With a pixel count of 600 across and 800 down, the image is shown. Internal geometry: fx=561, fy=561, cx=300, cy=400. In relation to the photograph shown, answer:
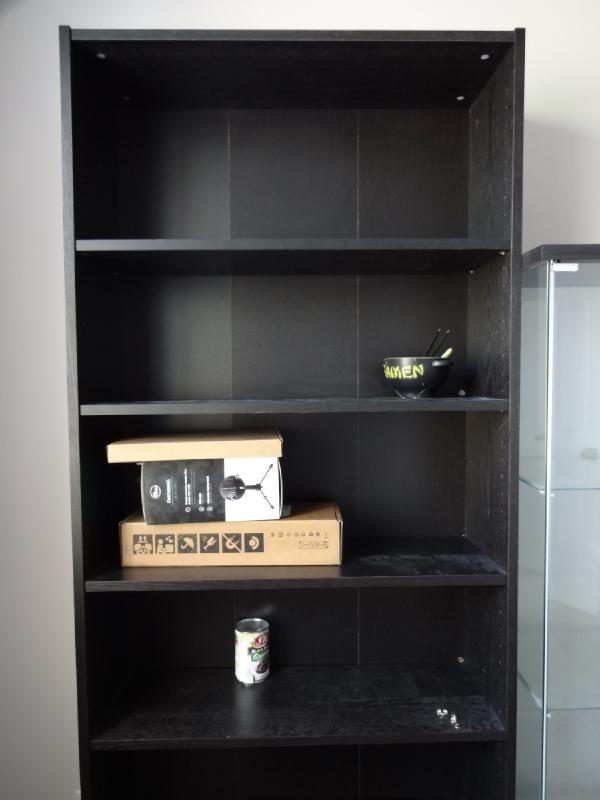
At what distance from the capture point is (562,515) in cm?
128

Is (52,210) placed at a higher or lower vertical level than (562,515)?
higher

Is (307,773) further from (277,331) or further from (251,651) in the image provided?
(277,331)

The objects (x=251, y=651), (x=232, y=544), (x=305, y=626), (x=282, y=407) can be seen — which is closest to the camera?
(x=282, y=407)

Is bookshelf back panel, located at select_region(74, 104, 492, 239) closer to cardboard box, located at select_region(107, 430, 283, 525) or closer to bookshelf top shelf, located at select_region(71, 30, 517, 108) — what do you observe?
bookshelf top shelf, located at select_region(71, 30, 517, 108)

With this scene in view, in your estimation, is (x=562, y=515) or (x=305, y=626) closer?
(x=562, y=515)

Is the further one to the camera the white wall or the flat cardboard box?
the white wall

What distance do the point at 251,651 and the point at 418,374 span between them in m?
0.84

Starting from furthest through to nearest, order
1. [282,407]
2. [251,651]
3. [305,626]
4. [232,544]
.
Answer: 1. [305,626]
2. [251,651]
3. [232,544]
4. [282,407]

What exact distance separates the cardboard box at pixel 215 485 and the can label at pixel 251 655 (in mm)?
359

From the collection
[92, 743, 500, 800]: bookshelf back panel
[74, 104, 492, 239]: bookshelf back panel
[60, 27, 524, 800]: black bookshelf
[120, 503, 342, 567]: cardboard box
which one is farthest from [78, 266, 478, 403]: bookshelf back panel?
[92, 743, 500, 800]: bookshelf back panel

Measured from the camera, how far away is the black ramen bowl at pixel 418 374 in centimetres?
131

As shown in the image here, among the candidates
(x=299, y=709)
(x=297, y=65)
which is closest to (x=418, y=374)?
(x=297, y=65)

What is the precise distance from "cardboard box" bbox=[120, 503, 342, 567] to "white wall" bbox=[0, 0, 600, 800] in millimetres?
426

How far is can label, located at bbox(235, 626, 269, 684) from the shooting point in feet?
4.80
